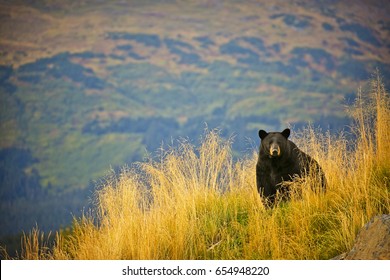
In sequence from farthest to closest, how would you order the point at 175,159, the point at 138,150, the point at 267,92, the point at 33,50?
the point at 33,50 < the point at 267,92 < the point at 138,150 < the point at 175,159

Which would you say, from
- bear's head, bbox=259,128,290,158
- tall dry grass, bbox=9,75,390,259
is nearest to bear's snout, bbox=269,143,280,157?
bear's head, bbox=259,128,290,158

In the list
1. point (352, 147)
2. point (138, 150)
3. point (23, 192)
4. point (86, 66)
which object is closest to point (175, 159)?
point (352, 147)

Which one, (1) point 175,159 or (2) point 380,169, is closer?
(2) point 380,169

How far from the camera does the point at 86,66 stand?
196000 mm

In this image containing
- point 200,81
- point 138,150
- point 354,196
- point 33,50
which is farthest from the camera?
point 200,81

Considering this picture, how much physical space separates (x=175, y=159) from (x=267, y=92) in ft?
437

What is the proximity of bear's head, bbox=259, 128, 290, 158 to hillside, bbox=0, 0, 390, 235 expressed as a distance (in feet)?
222

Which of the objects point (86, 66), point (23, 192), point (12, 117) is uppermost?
point (86, 66)

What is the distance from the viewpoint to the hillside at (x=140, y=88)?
346 ft

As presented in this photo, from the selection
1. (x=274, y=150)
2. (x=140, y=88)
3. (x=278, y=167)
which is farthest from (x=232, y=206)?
(x=140, y=88)

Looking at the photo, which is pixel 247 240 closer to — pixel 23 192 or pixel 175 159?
pixel 175 159

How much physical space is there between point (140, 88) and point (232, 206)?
612 feet

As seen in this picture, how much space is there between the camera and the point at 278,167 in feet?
29.2

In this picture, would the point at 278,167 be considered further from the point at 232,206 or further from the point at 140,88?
the point at 140,88
